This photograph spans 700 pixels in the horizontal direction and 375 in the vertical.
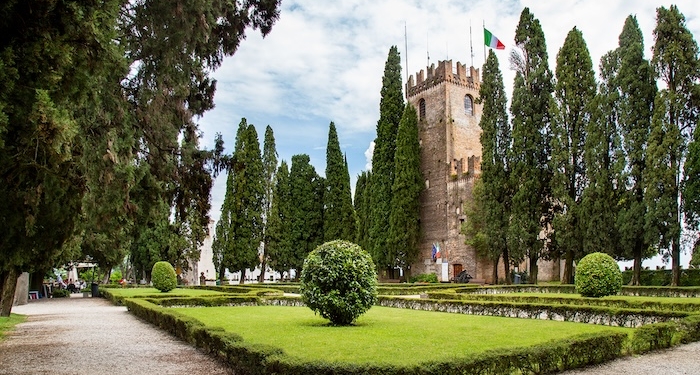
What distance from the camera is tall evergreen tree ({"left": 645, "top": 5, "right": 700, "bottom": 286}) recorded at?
72.5ft

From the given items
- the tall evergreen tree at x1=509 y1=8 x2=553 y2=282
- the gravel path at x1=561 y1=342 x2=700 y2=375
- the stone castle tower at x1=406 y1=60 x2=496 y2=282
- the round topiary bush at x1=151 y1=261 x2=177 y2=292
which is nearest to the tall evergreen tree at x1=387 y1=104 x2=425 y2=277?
the stone castle tower at x1=406 y1=60 x2=496 y2=282

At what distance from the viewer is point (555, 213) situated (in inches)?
1117

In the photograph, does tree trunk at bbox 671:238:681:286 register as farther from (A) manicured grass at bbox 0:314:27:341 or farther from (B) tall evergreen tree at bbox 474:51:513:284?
(A) manicured grass at bbox 0:314:27:341

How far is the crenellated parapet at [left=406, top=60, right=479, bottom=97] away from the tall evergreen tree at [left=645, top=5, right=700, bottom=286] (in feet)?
58.6

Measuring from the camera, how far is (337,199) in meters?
43.2

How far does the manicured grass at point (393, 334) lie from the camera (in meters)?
7.00

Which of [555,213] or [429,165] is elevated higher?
[429,165]

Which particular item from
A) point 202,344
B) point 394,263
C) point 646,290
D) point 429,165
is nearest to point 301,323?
point 202,344

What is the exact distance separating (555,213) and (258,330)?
21842mm

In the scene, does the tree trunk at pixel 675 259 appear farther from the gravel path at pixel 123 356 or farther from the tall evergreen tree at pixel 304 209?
the tall evergreen tree at pixel 304 209

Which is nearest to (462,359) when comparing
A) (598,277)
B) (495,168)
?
(598,277)

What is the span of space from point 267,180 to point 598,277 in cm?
3244

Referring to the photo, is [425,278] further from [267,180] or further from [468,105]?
[267,180]

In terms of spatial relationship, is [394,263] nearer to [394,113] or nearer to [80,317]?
[394,113]
